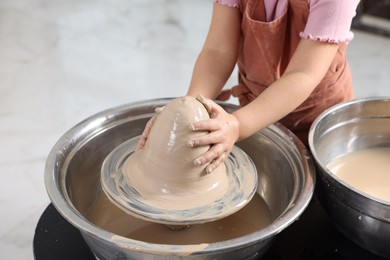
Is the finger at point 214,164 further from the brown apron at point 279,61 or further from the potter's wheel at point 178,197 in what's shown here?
the brown apron at point 279,61

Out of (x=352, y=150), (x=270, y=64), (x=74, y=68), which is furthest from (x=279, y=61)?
(x=74, y=68)

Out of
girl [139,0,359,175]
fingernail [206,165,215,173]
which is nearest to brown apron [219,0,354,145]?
girl [139,0,359,175]

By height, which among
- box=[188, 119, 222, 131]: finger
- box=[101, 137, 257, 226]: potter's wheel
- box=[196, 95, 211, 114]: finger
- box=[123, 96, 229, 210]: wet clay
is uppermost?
box=[196, 95, 211, 114]: finger

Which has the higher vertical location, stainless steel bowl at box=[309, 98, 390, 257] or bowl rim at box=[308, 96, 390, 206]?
bowl rim at box=[308, 96, 390, 206]

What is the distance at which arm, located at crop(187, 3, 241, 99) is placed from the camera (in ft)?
3.78

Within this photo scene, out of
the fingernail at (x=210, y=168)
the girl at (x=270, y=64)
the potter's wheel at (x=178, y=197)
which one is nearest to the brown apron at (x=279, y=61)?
the girl at (x=270, y=64)

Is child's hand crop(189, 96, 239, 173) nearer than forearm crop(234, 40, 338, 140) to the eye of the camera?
Yes

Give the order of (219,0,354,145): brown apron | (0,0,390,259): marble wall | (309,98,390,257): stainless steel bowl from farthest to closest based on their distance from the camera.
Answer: (0,0,390,259): marble wall, (219,0,354,145): brown apron, (309,98,390,257): stainless steel bowl

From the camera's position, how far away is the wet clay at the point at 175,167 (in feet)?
2.88

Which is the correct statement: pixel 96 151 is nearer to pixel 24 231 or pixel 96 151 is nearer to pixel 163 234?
pixel 163 234

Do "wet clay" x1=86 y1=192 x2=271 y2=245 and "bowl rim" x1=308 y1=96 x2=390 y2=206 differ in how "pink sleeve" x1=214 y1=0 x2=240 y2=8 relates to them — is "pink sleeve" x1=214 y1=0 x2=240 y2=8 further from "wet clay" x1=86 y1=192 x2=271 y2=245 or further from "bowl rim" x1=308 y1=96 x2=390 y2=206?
"wet clay" x1=86 y1=192 x2=271 y2=245

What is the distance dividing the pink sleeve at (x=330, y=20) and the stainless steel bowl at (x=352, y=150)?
148 millimetres

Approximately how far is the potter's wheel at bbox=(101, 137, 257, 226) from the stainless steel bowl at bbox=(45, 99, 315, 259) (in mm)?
69

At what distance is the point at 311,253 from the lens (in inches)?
38.3
